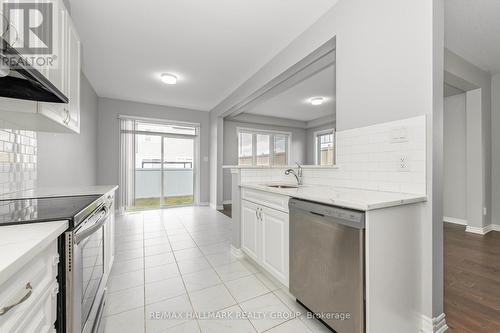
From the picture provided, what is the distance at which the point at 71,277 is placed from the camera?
3.02ft

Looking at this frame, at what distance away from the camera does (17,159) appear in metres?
1.74

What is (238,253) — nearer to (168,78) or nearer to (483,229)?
(168,78)

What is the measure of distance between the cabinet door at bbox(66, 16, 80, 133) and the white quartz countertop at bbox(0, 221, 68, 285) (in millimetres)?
1202

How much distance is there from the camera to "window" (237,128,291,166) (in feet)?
22.1

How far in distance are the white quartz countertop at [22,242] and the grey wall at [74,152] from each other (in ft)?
6.00

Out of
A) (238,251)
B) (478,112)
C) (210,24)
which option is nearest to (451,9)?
(478,112)

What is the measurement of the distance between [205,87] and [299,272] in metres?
3.91

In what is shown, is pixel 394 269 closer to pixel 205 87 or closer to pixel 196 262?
pixel 196 262

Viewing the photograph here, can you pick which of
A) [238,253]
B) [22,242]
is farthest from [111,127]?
[22,242]

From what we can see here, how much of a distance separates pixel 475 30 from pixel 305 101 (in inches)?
119

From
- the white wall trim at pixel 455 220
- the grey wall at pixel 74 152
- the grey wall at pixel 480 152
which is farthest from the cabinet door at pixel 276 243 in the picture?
the white wall trim at pixel 455 220

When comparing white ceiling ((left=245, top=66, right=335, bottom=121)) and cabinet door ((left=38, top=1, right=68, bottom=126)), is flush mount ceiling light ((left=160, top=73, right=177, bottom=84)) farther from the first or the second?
white ceiling ((left=245, top=66, right=335, bottom=121))

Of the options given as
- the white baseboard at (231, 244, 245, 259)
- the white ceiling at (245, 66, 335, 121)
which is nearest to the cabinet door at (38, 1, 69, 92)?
the white baseboard at (231, 244, 245, 259)

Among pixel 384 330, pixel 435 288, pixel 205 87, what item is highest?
pixel 205 87
